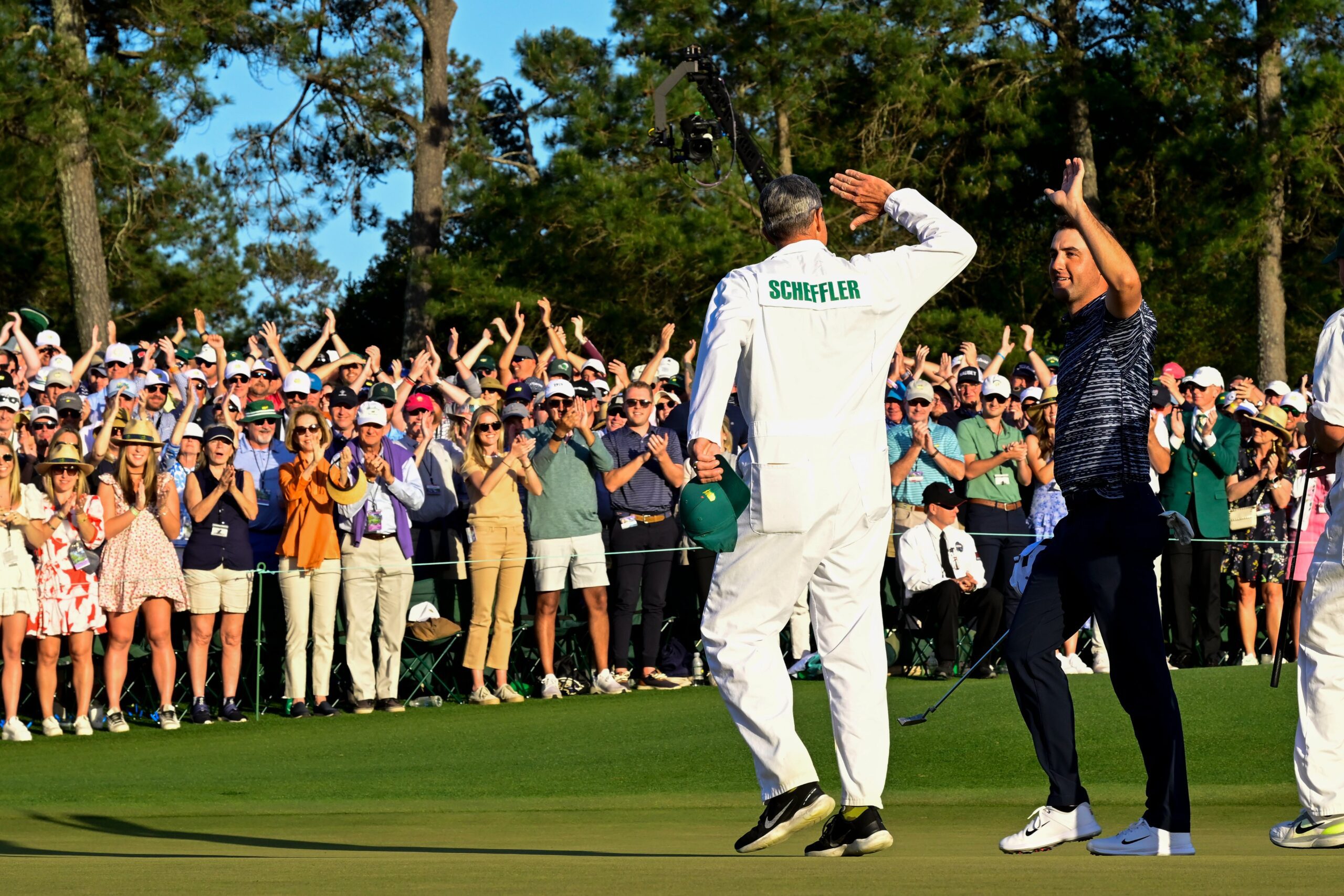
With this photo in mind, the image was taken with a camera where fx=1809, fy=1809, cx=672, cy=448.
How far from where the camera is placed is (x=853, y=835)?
244 inches

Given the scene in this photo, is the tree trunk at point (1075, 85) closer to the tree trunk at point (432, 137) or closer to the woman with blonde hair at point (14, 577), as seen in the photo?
the tree trunk at point (432, 137)

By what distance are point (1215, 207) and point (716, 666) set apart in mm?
22079

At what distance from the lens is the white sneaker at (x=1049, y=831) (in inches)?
245

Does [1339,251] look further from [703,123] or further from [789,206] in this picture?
[703,123]

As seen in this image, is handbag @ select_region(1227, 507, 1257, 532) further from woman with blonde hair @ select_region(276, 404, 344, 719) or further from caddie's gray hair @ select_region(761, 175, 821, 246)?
caddie's gray hair @ select_region(761, 175, 821, 246)

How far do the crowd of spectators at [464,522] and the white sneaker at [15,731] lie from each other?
0.02 metres

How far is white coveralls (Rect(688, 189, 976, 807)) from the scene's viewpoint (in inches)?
247

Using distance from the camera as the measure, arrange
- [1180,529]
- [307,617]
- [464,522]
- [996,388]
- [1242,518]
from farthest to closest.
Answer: [1242,518] → [996,388] → [464,522] → [307,617] → [1180,529]

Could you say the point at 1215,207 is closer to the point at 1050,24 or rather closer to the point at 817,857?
the point at 1050,24

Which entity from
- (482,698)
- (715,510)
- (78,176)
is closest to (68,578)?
(482,698)

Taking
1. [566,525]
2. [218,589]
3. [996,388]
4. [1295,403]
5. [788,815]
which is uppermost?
[996,388]

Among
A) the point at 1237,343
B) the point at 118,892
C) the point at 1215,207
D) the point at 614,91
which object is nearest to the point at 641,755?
the point at 118,892

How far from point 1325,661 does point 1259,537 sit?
967 centimetres

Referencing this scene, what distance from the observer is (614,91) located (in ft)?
83.0
